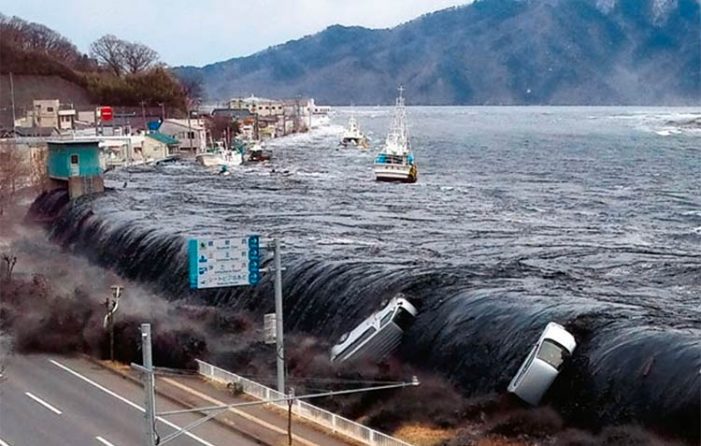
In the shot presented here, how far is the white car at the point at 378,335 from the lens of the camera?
832 inches

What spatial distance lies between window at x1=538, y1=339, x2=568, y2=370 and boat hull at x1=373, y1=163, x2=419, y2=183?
42599mm

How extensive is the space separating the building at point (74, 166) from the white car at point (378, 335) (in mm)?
25858

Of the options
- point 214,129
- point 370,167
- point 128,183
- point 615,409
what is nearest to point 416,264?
point 615,409

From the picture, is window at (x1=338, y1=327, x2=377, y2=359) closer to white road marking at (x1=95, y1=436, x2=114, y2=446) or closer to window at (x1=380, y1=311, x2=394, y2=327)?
window at (x1=380, y1=311, x2=394, y2=327)

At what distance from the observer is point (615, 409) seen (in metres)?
17.1

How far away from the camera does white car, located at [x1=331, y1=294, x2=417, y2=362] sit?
21.1 m

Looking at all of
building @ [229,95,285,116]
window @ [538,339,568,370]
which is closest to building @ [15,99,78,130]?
window @ [538,339,568,370]

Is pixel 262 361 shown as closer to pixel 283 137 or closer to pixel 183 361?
pixel 183 361

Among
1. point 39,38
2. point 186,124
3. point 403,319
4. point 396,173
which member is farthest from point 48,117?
point 403,319

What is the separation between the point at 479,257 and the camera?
30078 mm

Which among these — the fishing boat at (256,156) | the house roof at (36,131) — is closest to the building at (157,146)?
the fishing boat at (256,156)

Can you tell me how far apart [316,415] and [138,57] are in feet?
412

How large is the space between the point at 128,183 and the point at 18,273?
23.8 m

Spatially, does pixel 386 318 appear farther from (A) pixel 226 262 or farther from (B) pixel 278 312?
(A) pixel 226 262
